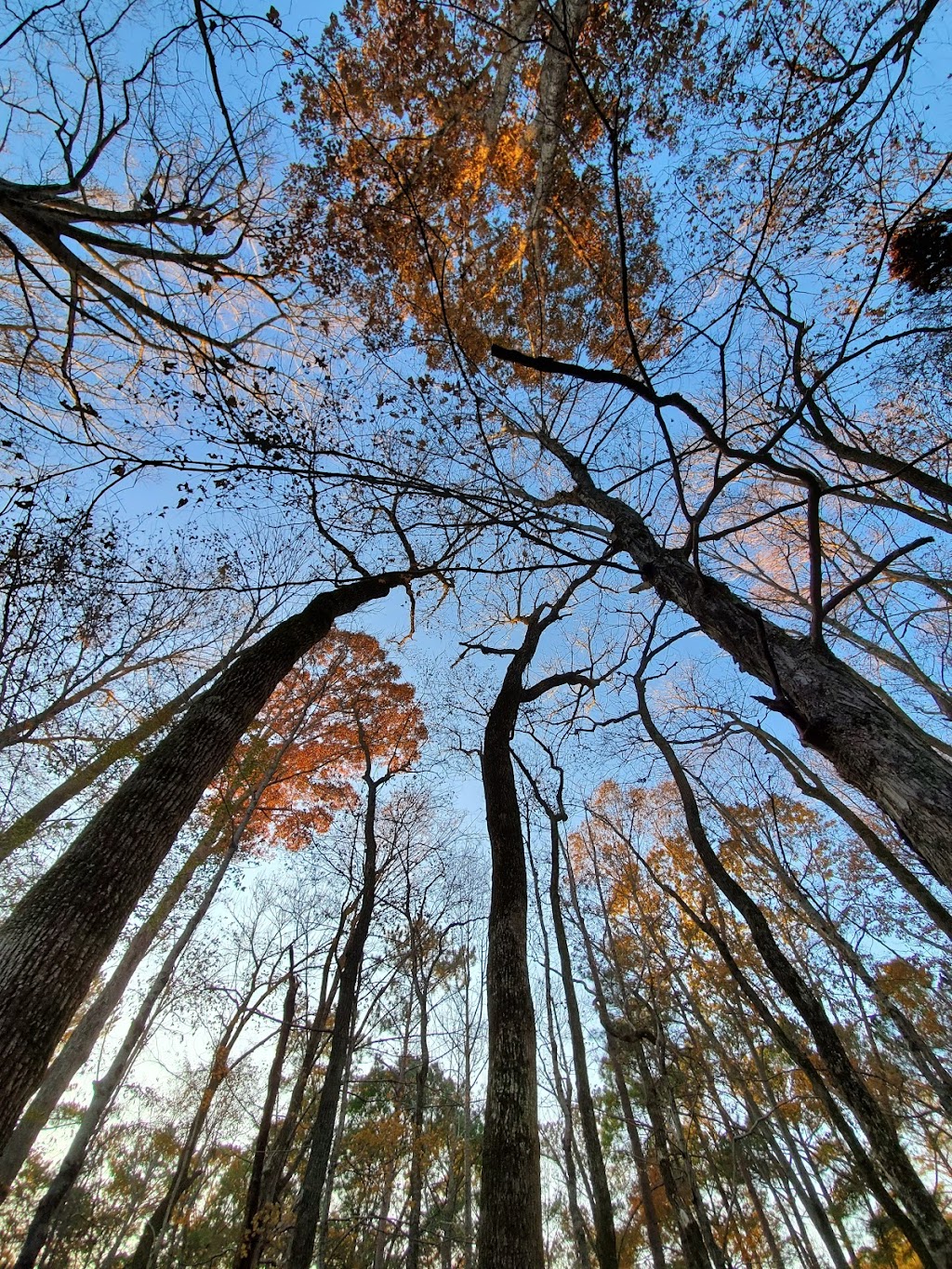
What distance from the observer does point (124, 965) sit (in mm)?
6586

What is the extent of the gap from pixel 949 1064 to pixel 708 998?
6.21 meters

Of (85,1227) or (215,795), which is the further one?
(85,1227)

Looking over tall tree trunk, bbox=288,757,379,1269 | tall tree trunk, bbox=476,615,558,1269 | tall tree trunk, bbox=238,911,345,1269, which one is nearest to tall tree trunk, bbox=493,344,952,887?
tall tree trunk, bbox=476,615,558,1269

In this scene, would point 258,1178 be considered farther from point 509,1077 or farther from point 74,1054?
point 509,1077

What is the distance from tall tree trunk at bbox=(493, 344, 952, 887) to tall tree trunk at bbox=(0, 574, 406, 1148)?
314cm

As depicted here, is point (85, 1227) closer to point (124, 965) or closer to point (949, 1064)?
point (124, 965)

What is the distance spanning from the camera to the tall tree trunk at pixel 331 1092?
5.05m

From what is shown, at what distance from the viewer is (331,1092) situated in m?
5.59

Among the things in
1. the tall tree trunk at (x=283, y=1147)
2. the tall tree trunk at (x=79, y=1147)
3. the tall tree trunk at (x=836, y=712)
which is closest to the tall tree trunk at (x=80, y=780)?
the tall tree trunk at (x=79, y=1147)

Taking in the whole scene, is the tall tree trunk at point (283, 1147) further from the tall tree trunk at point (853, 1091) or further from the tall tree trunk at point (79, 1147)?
the tall tree trunk at point (853, 1091)

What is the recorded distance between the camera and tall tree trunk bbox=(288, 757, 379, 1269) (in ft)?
16.6

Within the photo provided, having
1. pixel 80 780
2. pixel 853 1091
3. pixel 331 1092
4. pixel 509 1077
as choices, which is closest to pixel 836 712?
pixel 853 1091

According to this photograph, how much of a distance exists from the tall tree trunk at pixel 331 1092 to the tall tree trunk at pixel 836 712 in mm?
6042

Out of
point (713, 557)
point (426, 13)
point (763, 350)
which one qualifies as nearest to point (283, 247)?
point (426, 13)
